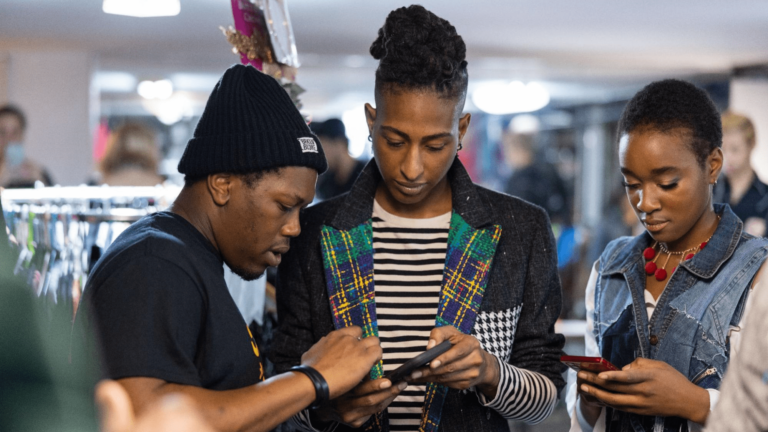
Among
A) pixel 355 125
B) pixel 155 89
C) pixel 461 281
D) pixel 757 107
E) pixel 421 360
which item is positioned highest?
pixel 155 89

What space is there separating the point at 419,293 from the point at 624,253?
56 cm

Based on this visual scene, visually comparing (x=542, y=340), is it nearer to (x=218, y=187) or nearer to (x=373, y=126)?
(x=373, y=126)

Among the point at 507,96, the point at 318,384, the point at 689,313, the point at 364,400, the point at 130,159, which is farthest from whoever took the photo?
the point at 507,96

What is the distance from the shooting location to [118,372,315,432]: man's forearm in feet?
3.92

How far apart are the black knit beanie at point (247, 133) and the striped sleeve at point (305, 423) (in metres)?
0.63

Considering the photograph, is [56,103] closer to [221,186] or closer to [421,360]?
[221,186]

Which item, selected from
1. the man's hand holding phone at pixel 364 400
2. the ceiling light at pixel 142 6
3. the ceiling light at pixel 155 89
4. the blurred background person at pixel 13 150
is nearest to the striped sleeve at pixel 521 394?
the man's hand holding phone at pixel 364 400

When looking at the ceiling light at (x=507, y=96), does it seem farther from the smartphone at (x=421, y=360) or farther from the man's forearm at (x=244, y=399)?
the man's forearm at (x=244, y=399)

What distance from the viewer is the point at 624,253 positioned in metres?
1.98

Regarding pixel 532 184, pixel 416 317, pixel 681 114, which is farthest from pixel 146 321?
pixel 532 184

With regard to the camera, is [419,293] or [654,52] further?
[654,52]

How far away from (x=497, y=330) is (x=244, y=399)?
0.77 meters

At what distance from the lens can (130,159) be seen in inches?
183

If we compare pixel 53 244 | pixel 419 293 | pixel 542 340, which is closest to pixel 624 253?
pixel 542 340
